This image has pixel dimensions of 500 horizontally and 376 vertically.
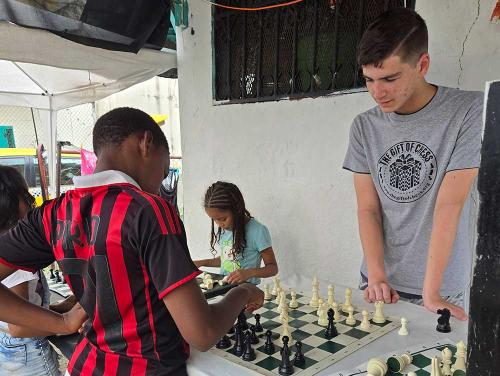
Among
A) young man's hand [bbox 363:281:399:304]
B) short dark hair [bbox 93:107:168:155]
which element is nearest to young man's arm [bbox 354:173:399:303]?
young man's hand [bbox 363:281:399:304]

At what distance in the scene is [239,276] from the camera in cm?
240

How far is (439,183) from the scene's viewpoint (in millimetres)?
1754

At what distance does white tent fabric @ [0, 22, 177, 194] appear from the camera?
9.80 feet

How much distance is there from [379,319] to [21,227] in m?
1.28

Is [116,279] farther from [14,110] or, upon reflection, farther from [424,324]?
[14,110]

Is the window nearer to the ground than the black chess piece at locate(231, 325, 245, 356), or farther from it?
farther from it

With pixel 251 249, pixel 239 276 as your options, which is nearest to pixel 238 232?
pixel 251 249

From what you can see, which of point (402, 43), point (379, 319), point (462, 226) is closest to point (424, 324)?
point (379, 319)

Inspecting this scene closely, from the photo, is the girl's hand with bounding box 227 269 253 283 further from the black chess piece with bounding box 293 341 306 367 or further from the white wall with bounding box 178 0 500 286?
the black chess piece with bounding box 293 341 306 367

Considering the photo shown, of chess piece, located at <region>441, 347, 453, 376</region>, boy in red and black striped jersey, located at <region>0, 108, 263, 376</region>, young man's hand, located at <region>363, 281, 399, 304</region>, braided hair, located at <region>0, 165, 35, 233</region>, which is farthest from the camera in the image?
braided hair, located at <region>0, 165, 35, 233</region>

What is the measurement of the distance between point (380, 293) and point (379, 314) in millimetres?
203

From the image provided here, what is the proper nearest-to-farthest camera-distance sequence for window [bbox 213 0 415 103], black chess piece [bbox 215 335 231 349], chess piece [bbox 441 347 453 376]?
1. chess piece [bbox 441 347 453 376]
2. black chess piece [bbox 215 335 231 349]
3. window [bbox 213 0 415 103]

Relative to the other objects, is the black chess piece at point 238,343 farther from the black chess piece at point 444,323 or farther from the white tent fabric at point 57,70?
the white tent fabric at point 57,70

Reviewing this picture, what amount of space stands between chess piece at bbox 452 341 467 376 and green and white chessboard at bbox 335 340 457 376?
0.03 meters
